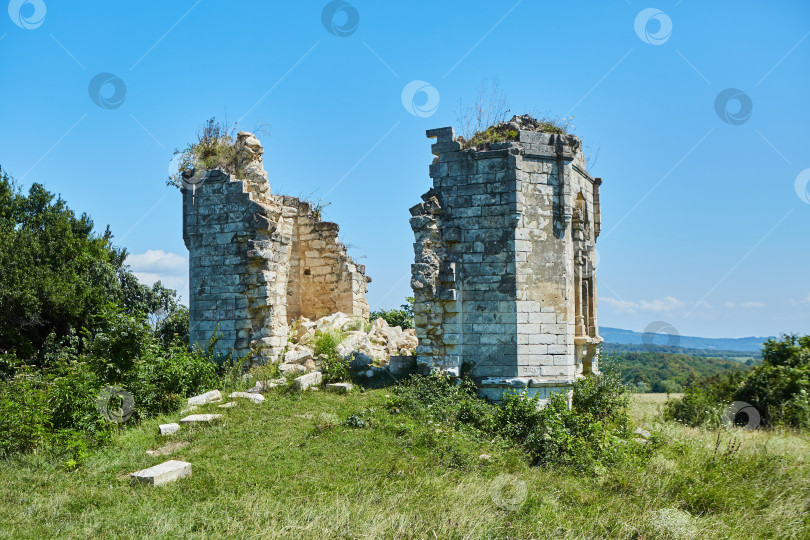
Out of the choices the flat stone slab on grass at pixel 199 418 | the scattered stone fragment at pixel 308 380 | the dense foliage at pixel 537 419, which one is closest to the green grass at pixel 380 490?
the flat stone slab on grass at pixel 199 418

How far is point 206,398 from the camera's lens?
10219mm

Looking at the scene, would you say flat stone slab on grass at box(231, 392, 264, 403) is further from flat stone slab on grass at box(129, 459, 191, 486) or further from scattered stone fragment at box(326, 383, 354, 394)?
flat stone slab on grass at box(129, 459, 191, 486)

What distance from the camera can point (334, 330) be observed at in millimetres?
13281

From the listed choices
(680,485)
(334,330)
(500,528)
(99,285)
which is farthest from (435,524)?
(99,285)

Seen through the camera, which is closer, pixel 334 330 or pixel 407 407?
pixel 407 407

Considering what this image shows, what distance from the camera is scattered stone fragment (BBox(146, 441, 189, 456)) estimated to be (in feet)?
26.1

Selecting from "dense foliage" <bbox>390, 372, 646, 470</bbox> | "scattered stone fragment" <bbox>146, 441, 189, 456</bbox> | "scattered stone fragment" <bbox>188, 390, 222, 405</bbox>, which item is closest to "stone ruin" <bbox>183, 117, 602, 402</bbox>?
"dense foliage" <bbox>390, 372, 646, 470</bbox>

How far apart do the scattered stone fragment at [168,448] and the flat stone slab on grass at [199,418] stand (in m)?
0.61

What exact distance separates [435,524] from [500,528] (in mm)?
710

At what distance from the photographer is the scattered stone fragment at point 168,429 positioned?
341 inches

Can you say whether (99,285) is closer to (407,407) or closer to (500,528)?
(407,407)

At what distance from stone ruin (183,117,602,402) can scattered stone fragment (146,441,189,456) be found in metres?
3.44

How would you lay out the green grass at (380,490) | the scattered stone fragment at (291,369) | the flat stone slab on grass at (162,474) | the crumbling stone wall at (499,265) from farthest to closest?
1. the scattered stone fragment at (291,369)
2. the crumbling stone wall at (499,265)
3. the flat stone slab on grass at (162,474)
4. the green grass at (380,490)

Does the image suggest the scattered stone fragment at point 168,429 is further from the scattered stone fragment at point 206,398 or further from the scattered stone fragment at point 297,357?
the scattered stone fragment at point 297,357
